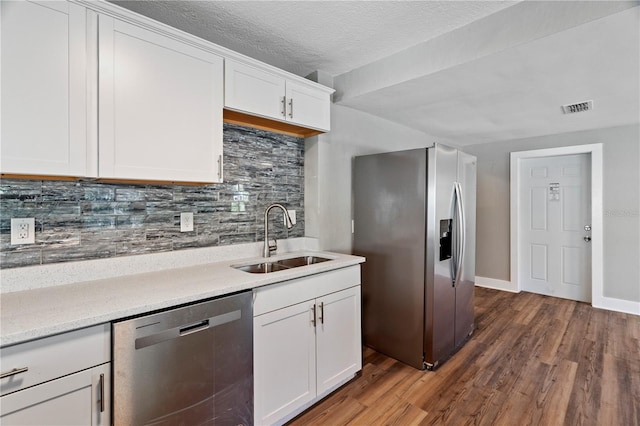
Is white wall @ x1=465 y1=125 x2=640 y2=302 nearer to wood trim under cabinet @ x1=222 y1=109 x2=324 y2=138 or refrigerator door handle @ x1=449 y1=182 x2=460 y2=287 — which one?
refrigerator door handle @ x1=449 y1=182 x2=460 y2=287

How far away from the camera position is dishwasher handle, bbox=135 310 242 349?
49.1 inches

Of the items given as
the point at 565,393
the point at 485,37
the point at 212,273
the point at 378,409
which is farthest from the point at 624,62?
the point at 212,273

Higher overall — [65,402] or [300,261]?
[300,261]

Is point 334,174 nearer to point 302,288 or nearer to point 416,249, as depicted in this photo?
point 416,249

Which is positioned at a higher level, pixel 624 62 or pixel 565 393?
pixel 624 62

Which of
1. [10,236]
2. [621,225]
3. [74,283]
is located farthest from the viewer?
[621,225]

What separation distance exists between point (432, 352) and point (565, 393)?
2.95 ft

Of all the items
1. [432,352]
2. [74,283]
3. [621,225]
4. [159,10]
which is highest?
[159,10]

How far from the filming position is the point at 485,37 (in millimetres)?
1902

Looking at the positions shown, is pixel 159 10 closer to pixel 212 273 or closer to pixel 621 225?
pixel 212 273

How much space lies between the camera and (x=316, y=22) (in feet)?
6.32

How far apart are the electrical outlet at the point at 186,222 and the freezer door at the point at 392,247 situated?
1514 millimetres

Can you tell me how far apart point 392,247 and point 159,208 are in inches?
72.2

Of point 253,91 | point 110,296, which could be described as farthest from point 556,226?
point 110,296
